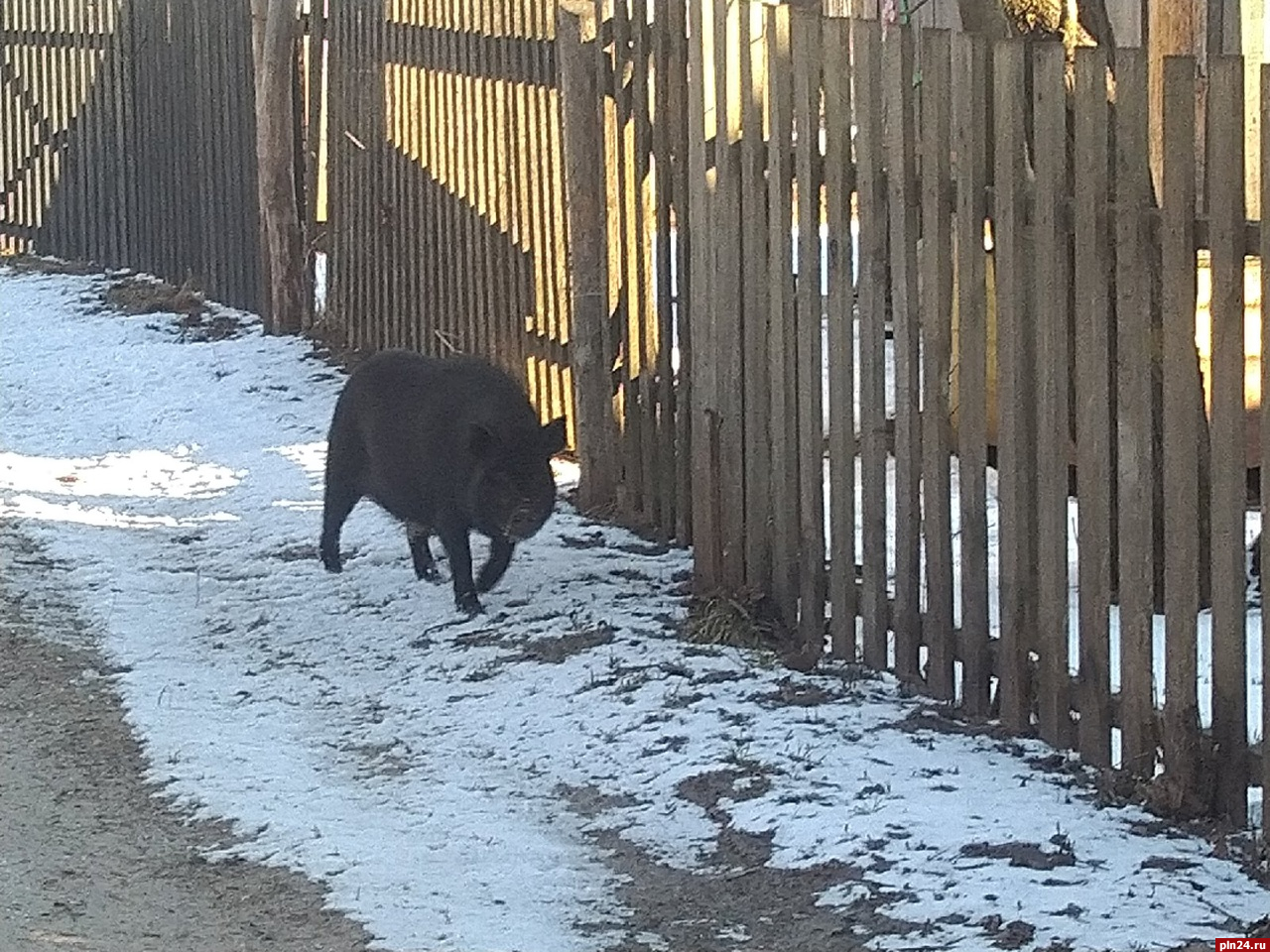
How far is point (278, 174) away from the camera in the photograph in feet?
43.8

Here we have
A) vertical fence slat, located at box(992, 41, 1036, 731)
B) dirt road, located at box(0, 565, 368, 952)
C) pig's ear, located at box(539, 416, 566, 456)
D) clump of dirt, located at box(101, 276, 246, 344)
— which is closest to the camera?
dirt road, located at box(0, 565, 368, 952)

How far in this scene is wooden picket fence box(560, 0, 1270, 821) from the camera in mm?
5184

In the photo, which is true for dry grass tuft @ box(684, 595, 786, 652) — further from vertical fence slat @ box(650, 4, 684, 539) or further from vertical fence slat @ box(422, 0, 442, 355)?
vertical fence slat @ box(422, 0, 442, 355)

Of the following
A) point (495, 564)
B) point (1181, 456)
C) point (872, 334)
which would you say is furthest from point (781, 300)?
point (1181, 456)

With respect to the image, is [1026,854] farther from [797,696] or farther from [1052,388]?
[797,696]

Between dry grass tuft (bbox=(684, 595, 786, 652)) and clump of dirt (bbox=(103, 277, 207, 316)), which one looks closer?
dry grass tuft (bbox=(684, 595, 786, 652))

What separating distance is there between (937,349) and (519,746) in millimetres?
1652

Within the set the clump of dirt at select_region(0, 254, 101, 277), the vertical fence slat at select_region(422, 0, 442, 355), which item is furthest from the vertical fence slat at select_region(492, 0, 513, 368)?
the clump of dirt at select_region(0, 254, 101, 277)

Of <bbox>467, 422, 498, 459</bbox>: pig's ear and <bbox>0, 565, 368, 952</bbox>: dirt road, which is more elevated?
<bbox>467, 422, 498, 459</bbox>: pig's ear

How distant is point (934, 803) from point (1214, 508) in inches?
40.7

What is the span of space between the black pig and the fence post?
2.23 ft

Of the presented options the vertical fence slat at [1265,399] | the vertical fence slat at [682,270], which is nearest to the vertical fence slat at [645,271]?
the vertical fence slat at [682,270]

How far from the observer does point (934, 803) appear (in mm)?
5480

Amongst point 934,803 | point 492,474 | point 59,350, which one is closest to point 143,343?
point 59,350
